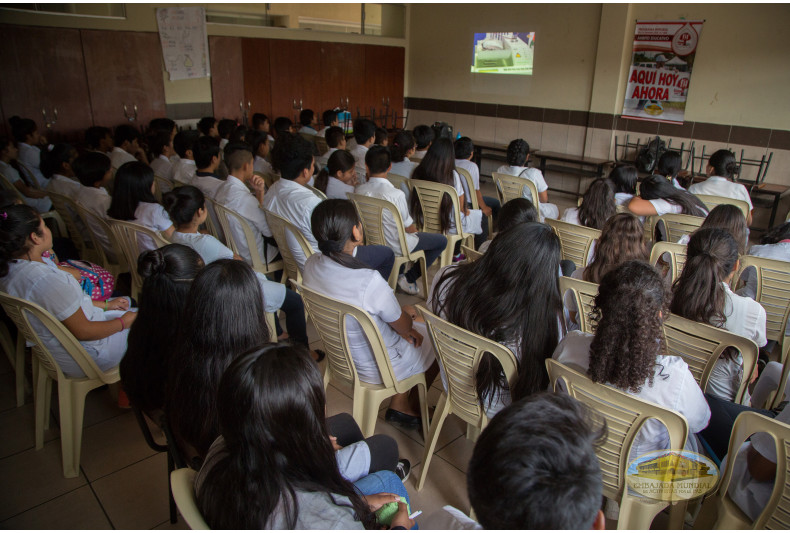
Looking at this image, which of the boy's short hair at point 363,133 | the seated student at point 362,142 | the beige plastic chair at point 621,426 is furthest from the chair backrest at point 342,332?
the boy's short hair at point 363,133

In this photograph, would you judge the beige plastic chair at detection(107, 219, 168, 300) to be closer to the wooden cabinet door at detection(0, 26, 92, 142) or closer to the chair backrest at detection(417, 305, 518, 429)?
the chair backrest at detection(417, 305, 518, 429)

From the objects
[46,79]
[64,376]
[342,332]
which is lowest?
[64,376]

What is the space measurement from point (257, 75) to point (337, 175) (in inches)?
152

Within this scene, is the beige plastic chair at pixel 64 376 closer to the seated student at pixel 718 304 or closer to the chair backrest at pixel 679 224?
the seated student at pixel 718 304

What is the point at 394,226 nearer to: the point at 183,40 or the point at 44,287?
the point at 44,287

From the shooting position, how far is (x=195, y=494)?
1062 millimetres

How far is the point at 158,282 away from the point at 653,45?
21.1 ft

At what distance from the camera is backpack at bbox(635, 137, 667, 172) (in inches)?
236

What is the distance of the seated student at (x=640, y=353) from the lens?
53.2 inches

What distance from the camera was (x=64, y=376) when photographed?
197 centimetres

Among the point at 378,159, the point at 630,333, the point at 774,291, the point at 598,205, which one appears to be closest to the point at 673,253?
the point at 774,291

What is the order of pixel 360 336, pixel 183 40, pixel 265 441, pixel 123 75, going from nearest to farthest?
pixel 265 441
pixel 360 336
pixel 123 75
pixel 183 40

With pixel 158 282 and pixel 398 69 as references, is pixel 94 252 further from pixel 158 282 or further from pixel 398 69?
pixel 398 69

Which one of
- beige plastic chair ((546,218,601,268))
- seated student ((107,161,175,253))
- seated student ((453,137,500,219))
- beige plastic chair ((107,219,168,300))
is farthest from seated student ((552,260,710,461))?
seated student ((453,137,500,219))
